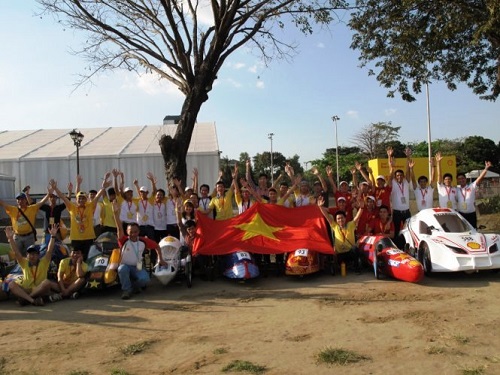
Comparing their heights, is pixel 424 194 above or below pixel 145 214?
above

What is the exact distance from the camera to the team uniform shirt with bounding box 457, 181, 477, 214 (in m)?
9.97

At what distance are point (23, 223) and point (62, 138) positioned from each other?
2461cm

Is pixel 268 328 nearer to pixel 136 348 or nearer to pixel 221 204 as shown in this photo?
pixel 136 348

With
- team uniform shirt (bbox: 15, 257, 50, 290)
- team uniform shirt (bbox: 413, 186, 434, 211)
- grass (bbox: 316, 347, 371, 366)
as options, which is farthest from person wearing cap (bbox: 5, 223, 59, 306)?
team uniform shirt (bbox: 413, 186, 434, 211)

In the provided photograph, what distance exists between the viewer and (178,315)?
6523 millimetres

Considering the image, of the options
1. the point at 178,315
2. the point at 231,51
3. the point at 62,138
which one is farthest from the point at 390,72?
the point at 62,138

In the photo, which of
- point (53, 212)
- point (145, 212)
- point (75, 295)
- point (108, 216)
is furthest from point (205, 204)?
point (75, 295)

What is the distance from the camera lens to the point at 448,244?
26.5 feet

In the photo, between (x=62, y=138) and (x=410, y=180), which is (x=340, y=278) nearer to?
(x=410, y=180)

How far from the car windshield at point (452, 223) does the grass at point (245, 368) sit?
553cm

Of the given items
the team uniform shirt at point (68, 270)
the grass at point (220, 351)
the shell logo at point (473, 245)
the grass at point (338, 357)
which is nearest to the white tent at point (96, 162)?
the team uniform shirt at point (68, 270)

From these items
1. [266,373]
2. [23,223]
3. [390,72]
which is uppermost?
[390,72]

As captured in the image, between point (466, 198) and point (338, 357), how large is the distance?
685 centimetres

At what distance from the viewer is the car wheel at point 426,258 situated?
8180 millimetres
